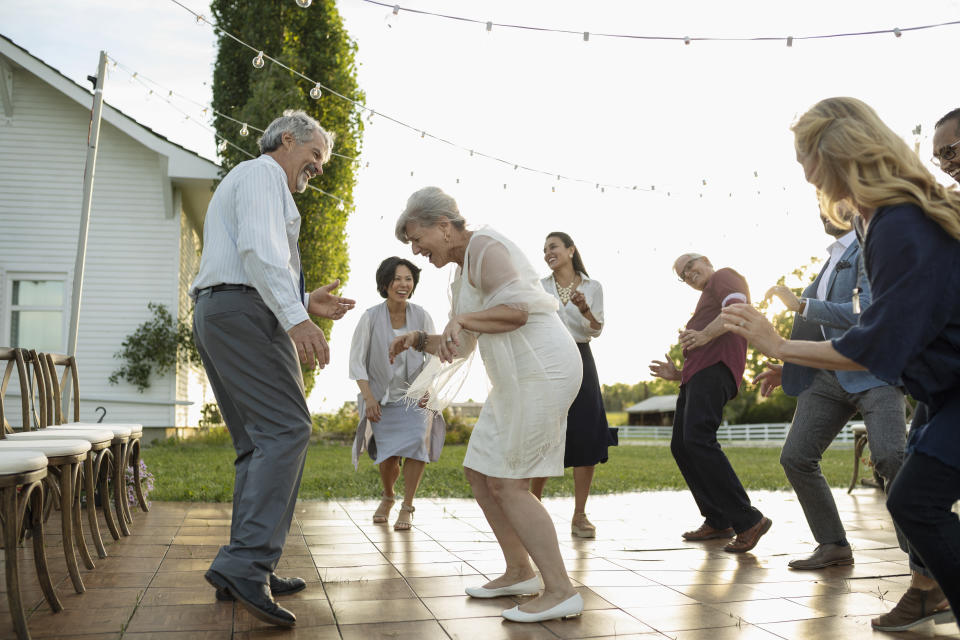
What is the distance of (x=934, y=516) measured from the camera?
2244 millimetres

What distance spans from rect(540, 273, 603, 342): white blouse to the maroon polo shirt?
2.49 ft

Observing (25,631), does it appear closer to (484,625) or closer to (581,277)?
(484,625)

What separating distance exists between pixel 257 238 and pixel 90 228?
525 inches

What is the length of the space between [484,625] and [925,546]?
5.13ft

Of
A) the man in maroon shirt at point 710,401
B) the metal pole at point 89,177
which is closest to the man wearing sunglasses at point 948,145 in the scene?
the man in maroon shirt at point 710,401

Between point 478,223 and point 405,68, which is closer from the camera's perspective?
point 478,223

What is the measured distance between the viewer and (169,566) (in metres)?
4.14

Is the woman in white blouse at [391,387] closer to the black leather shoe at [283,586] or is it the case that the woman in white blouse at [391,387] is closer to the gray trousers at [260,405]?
the black leather shoe at [283,586]

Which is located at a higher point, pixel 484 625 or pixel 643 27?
pixel 643 27

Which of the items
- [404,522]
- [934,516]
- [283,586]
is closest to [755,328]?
[934,516]

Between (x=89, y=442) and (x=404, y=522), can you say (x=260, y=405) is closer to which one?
(x=89, y=442)

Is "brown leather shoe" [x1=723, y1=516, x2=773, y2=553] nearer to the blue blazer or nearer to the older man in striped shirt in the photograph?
the blue blazer

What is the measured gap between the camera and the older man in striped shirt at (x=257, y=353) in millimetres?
3010

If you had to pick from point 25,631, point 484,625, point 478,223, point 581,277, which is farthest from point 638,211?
point 25,631
